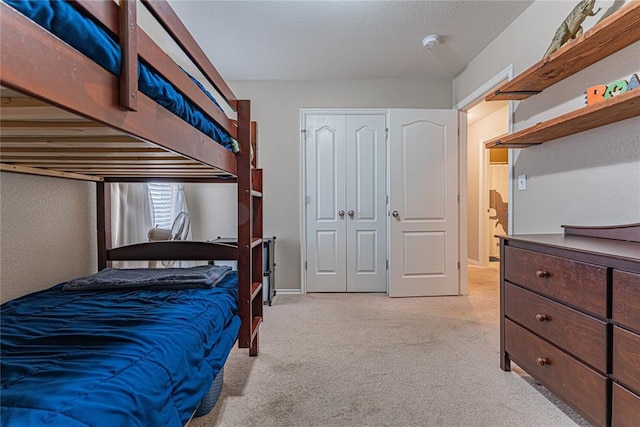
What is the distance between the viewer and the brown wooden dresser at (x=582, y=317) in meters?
1.16

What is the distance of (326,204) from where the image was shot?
3.79m

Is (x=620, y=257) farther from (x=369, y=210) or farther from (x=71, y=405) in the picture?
(x=369, y=210)

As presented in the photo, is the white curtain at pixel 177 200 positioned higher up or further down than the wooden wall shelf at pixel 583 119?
further down

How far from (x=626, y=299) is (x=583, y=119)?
3.11 ft

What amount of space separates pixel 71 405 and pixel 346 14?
8.94 feet

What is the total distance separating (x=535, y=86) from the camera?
2.17 meters

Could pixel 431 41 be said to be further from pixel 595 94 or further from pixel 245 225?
pixel 245 225

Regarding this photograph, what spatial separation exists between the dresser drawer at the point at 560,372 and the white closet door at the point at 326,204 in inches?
82.5

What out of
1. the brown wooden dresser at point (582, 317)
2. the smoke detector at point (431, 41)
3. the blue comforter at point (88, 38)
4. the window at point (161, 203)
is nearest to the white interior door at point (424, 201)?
the smoke detector at point (431, 41)

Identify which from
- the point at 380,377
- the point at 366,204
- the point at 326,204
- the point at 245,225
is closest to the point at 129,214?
the point at 245,225

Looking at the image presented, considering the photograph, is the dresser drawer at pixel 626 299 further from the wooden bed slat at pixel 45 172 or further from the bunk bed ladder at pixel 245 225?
the wooden bed slat at pixel 45 172

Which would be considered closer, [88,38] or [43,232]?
[88,38]

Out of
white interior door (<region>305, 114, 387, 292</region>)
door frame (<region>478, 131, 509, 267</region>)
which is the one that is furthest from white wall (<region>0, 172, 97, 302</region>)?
door frame (<region>478, 131, 509, 267</region>)

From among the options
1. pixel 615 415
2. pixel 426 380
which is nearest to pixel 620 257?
pixel 615 415
